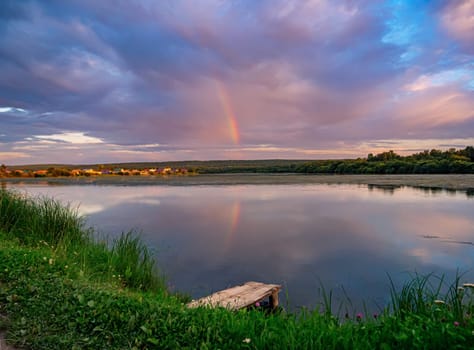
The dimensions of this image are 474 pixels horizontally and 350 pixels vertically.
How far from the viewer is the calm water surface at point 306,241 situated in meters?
6.38

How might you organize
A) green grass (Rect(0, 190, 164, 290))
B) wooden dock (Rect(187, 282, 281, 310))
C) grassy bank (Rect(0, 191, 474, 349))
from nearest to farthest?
grassy bank (Rect(0, 191, 474, 349)) < wooden dock (Rect(187, 282, 281, 310)) < green grass (Rect(0, 190, 164, 290))

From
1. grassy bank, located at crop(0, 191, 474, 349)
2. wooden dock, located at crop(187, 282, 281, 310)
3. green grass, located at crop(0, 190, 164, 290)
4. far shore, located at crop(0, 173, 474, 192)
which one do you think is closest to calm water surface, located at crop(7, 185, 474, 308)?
wooden dock, located at crop(187, 282, 281, 310)

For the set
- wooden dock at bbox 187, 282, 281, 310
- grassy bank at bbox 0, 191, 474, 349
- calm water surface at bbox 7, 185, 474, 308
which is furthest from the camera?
calm water surface at bbox 7, 185, 474, 308

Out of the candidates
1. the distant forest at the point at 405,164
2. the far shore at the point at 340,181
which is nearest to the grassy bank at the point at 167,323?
the far shore at the point at 340,181

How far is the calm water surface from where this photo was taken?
20.9ft

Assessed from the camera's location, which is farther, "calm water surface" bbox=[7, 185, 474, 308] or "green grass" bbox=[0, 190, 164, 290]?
"calm water surface" bbox=[7, 185, 474, 308]

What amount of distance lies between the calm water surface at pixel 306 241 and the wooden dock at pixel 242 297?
23.9 inches

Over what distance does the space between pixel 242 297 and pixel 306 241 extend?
523cm

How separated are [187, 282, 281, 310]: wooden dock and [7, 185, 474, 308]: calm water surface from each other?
0.61 meters

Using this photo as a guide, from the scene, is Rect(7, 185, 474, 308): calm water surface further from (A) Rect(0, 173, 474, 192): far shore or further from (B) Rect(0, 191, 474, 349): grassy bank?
(A) Rect(0, 173, 474, 192): far shore

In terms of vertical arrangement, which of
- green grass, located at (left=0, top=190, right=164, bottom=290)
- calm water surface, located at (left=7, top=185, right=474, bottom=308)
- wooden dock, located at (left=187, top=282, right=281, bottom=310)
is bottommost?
calm water surface, located at (left=7, top=185, right=474, bottom=308)

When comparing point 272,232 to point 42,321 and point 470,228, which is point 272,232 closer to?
point 470,228

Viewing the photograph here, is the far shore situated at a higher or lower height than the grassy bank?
lower

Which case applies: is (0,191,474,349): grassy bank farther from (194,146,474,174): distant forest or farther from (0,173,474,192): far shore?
(194,146,474,174): distant forest
